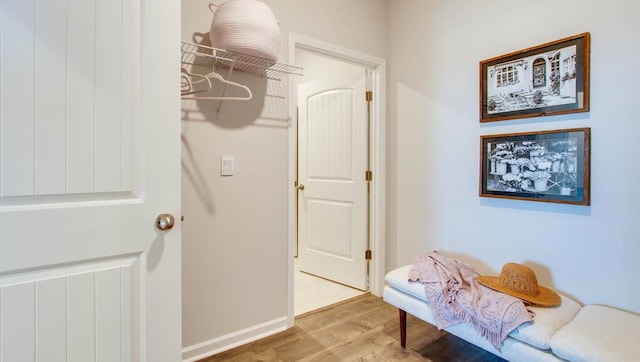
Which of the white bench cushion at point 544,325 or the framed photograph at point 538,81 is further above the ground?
the framed photograph at point 538,81

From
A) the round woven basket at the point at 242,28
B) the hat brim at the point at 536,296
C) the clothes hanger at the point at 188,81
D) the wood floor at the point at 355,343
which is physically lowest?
the wood floor at the point at 355,343

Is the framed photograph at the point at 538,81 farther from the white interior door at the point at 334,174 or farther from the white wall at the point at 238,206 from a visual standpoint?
the white wall at the point at 238,206

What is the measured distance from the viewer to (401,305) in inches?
76.7

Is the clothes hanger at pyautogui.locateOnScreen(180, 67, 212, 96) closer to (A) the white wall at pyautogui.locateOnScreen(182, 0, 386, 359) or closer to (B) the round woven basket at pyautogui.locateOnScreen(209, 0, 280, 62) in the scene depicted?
(A) the white wall at pyautogui.locateOnScreen(182, 0, 386, 359)

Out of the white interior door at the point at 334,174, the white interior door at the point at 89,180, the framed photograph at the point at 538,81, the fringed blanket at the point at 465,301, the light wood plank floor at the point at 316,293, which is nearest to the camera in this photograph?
the white interior door at the point at 89,180

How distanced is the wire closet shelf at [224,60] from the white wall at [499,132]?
3.70 feet

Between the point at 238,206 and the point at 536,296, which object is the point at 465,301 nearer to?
the point at 536,296

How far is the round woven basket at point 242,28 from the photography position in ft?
5.20

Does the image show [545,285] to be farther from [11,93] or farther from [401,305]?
[11,93]

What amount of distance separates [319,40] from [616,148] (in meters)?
1.87

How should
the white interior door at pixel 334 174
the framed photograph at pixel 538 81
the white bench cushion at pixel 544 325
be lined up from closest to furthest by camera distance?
the white bench cushion at pixel 544 325 < the framed photograph at pixel 538 81 < the white interior door at pixel 334 174

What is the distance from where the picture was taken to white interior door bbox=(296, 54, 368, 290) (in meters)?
2.84

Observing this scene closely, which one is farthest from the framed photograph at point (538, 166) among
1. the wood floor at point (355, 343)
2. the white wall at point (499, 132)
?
the wood floor at point (355, 343)

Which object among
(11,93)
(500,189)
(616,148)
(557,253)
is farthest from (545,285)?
(11,93)
